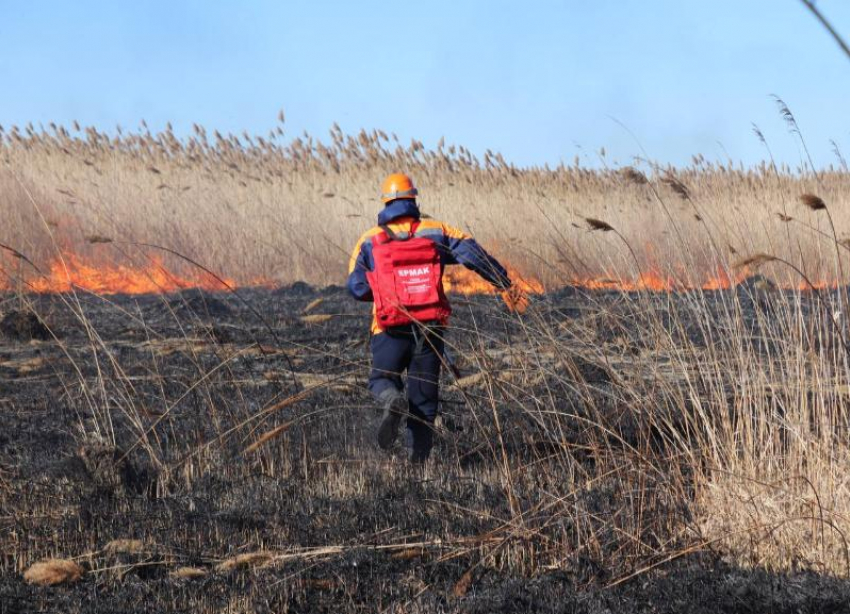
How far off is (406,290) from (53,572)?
2.55m

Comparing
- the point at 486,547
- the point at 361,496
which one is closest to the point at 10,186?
the point at 361,496

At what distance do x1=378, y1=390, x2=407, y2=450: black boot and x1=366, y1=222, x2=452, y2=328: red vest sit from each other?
0.40 meters

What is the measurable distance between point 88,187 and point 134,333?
8.31 meters

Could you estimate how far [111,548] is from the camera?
4.35 metres

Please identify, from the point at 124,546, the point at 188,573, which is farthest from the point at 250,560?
the point at 124,546

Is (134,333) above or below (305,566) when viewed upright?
above

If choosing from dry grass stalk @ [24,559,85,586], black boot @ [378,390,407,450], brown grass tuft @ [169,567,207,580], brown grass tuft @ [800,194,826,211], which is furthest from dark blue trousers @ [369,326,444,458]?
brown grass tuft @ [800,194,826,211]

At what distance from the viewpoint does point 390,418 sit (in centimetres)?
604

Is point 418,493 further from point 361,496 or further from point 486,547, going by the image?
point 486,547

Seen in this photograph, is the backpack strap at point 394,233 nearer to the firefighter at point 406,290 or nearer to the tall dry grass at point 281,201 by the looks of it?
the firefighter at point 406,290

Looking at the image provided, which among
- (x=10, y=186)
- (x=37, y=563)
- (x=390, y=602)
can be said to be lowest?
(x=390, y=602)

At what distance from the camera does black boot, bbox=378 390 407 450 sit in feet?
19.6

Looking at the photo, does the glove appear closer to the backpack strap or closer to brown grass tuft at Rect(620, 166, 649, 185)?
brown grass tuft at Rect(620, 166, 649, 185)

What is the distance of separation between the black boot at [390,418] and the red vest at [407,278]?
1.32 ft
